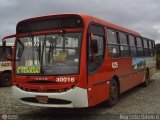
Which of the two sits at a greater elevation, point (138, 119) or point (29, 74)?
point (29, 74)

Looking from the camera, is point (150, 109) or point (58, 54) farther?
point (150, 109)

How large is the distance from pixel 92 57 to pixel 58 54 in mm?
906

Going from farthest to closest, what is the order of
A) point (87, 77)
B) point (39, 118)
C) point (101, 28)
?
1. point (101, 28)
2. point (39, 118)
3. point (87, 77)

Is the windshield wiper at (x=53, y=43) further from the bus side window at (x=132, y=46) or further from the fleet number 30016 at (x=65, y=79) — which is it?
the bus side window at (x=132, y=46)

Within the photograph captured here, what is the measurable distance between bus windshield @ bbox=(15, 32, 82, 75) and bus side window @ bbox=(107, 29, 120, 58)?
2.20m

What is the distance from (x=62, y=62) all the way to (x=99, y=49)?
5.13 feet

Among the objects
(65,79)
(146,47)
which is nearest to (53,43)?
(65,79)

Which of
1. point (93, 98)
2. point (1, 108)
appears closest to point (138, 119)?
point (93, 98)

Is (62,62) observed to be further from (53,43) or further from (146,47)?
(146,47)

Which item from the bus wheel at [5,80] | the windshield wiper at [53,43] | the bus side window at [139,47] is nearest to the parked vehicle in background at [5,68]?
the bus wheel at [5,80]

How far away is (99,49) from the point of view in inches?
400

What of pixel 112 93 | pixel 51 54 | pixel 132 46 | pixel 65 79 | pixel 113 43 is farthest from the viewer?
pixel 132 46

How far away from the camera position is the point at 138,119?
919 centimetres

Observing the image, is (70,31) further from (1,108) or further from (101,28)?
(1,108)
